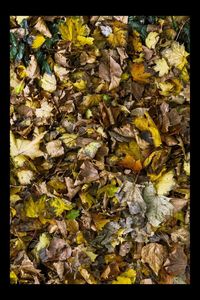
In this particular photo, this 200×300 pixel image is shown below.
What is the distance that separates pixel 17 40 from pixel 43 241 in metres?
0.74

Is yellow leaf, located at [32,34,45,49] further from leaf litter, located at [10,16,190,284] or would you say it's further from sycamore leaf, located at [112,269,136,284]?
sycamore leaf, located at [112,269,136,284]

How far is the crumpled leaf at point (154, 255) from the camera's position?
1.96 metres

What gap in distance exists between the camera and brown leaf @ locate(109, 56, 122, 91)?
200 cm

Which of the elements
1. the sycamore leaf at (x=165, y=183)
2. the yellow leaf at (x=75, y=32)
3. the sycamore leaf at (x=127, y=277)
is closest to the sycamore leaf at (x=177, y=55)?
the yellow leaf at (x=75, y=32)

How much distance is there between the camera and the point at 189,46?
78.9 inches

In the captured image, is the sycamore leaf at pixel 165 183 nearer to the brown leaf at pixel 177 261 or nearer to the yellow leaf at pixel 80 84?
the brown leaf at pixel 177 261

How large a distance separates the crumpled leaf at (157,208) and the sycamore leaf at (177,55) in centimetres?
45

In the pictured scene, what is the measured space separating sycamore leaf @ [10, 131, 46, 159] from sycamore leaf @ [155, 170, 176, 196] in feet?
1.45

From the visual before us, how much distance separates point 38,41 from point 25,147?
1.29 feet

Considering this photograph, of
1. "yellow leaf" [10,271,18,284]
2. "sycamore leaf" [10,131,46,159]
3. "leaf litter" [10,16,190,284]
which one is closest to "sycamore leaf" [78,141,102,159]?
"leaf litter" [10,16,190,284]

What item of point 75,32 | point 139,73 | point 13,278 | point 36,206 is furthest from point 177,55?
point 13,278

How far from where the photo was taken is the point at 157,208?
6.45 ft

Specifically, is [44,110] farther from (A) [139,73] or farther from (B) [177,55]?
(B) [177,55]

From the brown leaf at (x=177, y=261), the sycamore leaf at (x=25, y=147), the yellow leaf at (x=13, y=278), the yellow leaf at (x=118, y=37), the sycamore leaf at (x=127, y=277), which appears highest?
the yellow leaf at (x=118, y=37)
